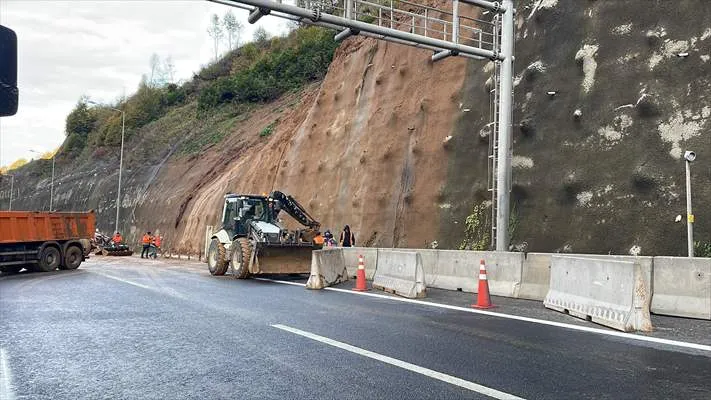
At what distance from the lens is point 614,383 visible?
5043mm

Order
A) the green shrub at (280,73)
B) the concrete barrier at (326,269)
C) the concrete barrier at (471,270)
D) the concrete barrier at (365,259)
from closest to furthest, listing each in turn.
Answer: the concrete barrier at (471,270) < the concrete barrier at (326,269) < the concrete barrier at (365,259) < the green shrub at (280,73)

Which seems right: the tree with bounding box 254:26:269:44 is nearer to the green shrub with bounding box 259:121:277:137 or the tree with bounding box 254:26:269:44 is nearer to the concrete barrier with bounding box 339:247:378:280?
the green shrub with bounding box 259:121:277:137

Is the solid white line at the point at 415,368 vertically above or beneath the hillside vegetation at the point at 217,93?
beneath

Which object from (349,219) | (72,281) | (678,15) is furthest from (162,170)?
(678,15)

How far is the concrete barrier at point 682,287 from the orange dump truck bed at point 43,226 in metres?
20.7

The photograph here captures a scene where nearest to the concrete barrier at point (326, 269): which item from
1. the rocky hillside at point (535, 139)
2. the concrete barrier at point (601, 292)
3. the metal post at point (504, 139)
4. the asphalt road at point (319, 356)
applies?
the asphalt road at point (319, 356)

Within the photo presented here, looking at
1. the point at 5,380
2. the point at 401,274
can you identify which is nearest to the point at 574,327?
the point at 401,274

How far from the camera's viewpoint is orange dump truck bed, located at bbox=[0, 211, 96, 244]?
2073 centimetres

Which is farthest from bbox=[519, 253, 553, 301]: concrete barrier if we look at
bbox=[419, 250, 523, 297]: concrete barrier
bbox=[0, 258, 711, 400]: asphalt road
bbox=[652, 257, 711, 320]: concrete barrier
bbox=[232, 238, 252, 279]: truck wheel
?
bbox=[232, 238, 252, 279]: truck wheel

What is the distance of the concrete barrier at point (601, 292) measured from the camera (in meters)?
7.75

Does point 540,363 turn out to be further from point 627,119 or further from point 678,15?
point 678,15

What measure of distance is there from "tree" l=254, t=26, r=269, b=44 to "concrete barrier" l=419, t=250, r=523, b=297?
5918 cm

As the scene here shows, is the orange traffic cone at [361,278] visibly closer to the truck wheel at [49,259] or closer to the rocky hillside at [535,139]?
the rocky hillside at [535,139]

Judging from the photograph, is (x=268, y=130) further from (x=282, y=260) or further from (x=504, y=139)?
(x=504, y=139)
